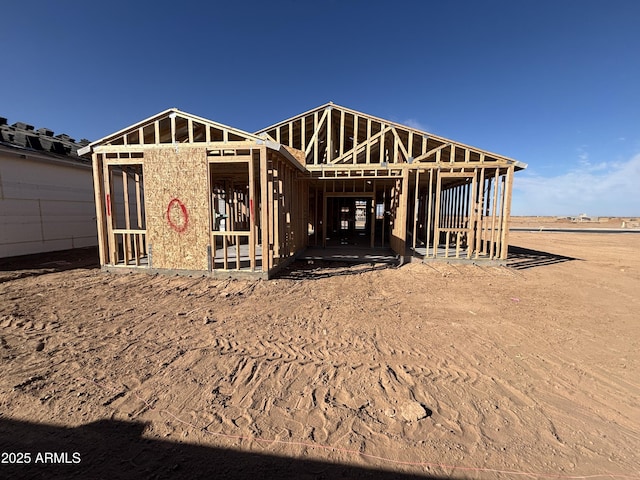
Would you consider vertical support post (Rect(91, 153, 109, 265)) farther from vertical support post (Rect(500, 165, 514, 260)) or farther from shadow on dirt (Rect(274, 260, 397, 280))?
vertical support post (Rect(500, 165, 514, 260))

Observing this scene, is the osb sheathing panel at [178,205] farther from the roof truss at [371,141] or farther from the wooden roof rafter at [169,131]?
the roof truss at [371,141]

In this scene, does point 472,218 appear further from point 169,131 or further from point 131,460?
point 131,460

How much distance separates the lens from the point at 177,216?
7.65m

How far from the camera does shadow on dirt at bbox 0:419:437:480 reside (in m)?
2.06

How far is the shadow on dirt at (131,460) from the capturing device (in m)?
2.06

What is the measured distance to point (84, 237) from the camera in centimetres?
1322

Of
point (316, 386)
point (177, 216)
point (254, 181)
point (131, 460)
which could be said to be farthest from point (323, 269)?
point (131, 460)

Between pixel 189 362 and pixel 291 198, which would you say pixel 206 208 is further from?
pixel 189 362

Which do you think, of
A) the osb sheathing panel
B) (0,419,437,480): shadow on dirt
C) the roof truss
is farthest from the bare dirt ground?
the roof truss

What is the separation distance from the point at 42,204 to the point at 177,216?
8.04m

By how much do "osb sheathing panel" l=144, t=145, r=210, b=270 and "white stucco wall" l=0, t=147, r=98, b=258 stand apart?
267 inches

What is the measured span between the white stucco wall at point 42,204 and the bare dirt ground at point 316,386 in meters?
6.32

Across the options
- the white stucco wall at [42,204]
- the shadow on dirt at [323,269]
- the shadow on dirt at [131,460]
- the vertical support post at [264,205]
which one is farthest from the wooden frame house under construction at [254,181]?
the shadow on dirt at [131,460]

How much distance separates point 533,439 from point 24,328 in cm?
685
